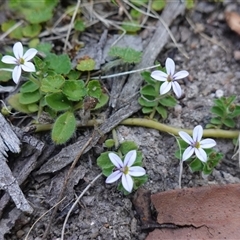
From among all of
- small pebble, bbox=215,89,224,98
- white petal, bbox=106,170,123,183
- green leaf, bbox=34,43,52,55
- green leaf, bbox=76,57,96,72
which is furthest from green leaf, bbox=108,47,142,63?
white petal, bbox=106,170,123,183

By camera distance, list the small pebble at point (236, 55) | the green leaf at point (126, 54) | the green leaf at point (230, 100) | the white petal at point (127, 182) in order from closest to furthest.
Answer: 1. the white petal at point (127, 182)
2. the green leaf at point (230, 100)
3. the green leaf at point (126, 54)
4. the small pebble at point (236, 55)

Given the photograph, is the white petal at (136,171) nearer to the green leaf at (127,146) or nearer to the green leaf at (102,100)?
the green leaf at (127,146)

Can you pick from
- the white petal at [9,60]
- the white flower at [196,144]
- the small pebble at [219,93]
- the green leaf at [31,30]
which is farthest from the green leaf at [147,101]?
the green leaf at [31,30]

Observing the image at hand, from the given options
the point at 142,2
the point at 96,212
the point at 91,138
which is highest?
the point at 142,2

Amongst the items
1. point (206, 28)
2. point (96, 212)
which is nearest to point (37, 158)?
point (96, 212)

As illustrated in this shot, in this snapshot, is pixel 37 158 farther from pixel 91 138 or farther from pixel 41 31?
pixel 41 31
